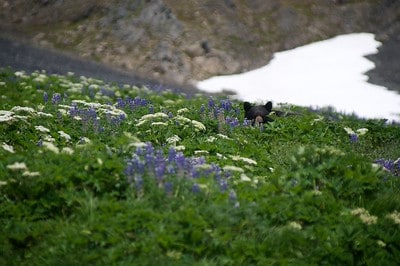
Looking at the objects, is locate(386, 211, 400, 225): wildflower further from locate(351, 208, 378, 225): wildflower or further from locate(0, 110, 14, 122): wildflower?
locate(0, 110, 14, 122): wildflower

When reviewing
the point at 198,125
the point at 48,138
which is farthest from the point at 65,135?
the point at 198,125

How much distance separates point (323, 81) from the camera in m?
31.9

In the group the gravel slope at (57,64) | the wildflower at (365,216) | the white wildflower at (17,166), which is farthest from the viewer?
the gravel slope at (57,64)

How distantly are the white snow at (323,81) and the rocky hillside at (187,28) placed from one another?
55.7 inches

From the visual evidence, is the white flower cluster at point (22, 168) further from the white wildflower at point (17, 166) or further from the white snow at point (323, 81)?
the white snow at point (323, 81)

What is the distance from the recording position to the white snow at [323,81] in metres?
26.1

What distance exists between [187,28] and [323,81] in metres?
10.8

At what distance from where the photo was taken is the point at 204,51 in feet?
111

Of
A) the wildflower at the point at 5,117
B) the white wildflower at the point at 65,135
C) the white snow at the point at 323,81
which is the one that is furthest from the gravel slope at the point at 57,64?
the wildflower at the point at 5,117

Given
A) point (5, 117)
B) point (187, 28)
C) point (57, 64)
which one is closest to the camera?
point (5, 117)

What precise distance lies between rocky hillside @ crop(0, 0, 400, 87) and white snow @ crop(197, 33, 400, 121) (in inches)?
55.7

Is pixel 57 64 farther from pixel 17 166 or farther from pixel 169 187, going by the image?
pixel 169 187

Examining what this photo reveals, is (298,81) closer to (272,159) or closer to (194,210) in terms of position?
(272,159)

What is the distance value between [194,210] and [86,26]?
33.9 m
